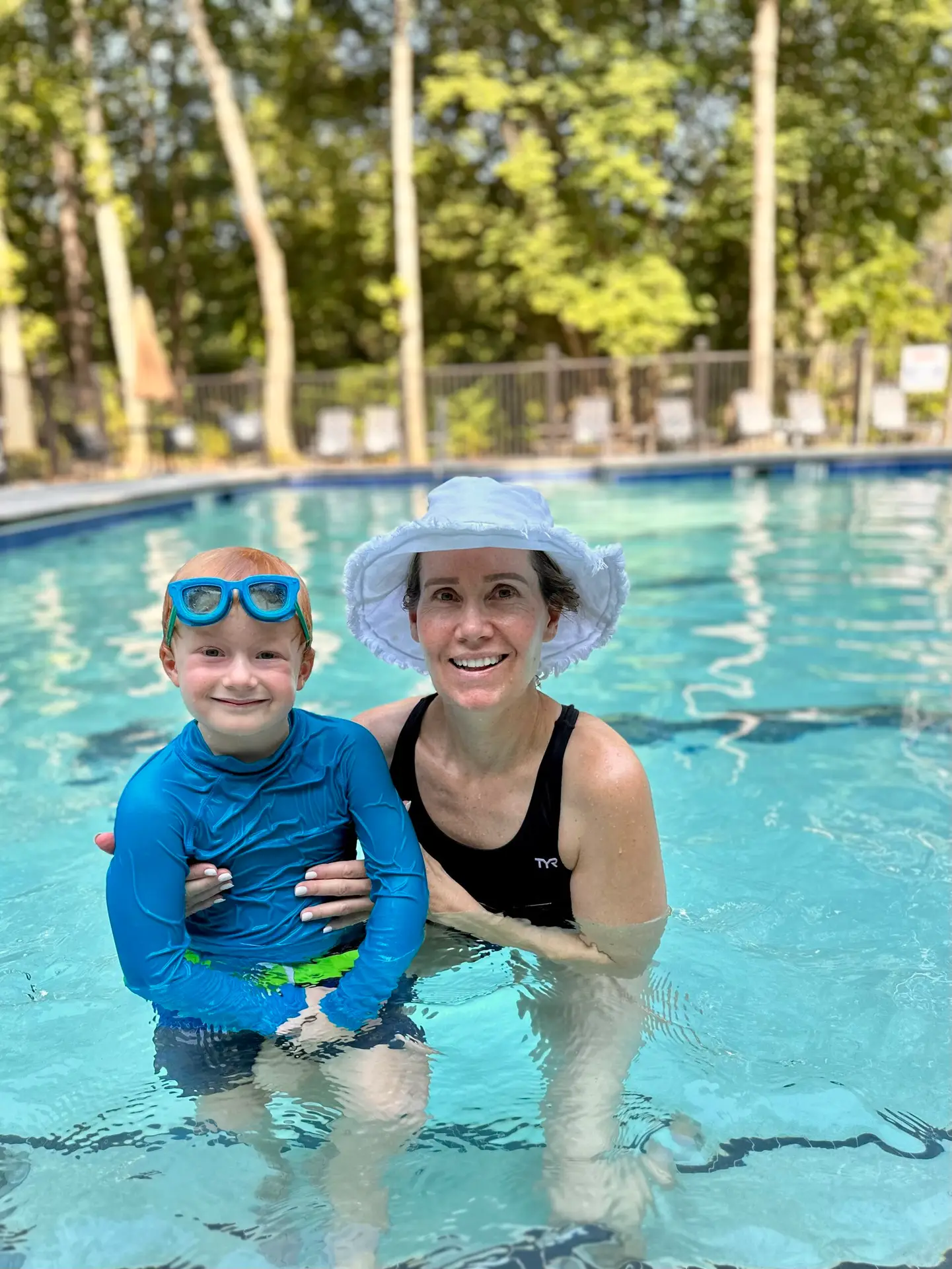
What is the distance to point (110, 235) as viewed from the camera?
20.8 m

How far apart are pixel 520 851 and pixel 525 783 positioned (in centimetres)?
15

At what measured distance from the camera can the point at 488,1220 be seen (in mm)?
2137

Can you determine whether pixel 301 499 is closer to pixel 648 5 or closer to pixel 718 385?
Result: pixel 718 385

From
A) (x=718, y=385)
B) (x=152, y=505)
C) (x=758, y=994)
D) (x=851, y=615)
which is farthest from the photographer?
(x=718, y=385)

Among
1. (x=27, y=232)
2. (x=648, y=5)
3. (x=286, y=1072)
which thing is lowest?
(x=286, y=1072)

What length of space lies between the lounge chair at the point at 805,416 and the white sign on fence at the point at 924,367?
62.7 inches

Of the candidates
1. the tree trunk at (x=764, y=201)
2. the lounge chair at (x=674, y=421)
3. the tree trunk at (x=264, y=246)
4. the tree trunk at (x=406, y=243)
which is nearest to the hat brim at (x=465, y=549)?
the lounge chair at (x=674, y=421)

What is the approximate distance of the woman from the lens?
2.27m

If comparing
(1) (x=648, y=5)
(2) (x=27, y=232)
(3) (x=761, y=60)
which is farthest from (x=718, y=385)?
(2) (x=27, y=232)

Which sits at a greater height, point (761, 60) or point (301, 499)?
point (761, 60)

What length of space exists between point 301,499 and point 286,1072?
14974mm

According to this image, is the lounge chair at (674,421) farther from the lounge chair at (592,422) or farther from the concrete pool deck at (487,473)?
the lounge chair at (592,422)

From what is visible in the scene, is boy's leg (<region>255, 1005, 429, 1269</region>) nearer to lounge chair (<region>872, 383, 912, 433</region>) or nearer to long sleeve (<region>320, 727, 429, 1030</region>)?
long sleeve (<region>320, 727, 429, 1030</region>)

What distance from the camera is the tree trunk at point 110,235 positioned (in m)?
19.9
